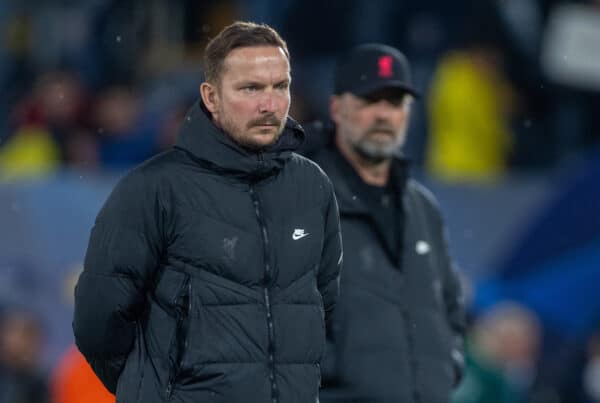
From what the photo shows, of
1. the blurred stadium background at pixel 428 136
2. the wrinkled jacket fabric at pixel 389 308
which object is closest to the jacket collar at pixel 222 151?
the wrinkled jacket fabric at pixel 389 308

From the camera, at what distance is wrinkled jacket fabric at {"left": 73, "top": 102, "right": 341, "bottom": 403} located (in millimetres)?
4594

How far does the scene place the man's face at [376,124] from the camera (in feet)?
20.1

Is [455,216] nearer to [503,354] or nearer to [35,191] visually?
[503,354]

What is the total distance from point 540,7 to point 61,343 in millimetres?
4447

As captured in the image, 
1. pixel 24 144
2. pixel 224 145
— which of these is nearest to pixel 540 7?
pixel 24 144

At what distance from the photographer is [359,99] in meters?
6.18

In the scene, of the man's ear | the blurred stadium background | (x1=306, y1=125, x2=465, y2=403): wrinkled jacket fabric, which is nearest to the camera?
the man's ear

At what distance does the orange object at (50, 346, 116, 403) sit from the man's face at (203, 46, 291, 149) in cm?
432

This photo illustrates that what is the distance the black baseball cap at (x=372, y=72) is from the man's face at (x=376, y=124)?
0.11 ft

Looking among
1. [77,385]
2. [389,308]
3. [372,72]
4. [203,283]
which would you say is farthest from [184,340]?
[77,385]

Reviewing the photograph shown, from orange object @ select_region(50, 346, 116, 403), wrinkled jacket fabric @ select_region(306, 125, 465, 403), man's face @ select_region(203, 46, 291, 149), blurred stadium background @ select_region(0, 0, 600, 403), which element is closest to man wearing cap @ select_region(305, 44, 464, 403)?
wrinkled jacket fabric @ select_region(306, 125, 465, 403)

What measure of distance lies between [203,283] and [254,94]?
0.56 metres

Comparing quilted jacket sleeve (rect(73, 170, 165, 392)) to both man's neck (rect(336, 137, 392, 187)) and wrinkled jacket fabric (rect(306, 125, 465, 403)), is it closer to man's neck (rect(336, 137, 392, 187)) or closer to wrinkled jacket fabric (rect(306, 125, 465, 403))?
wrinkled jacket fabric (rect(306, 125, 465, 403))

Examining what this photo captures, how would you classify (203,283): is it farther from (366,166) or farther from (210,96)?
(366,166)
